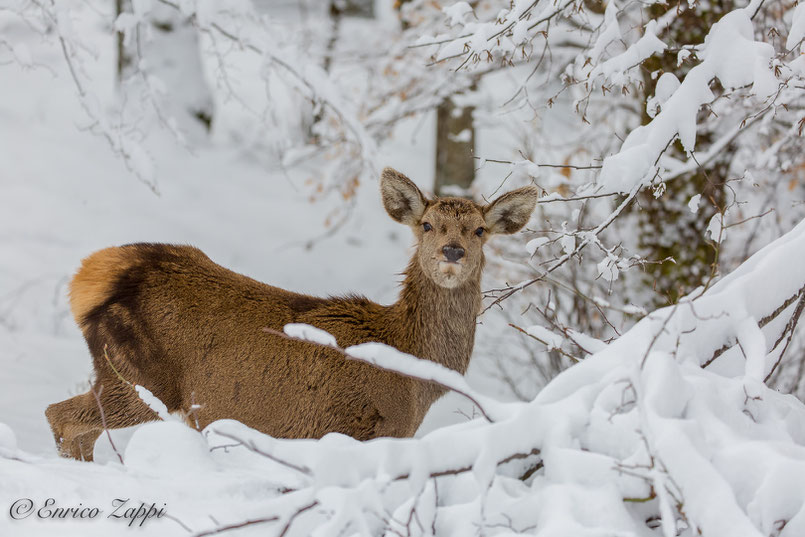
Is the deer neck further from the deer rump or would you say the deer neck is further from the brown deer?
the deer rump

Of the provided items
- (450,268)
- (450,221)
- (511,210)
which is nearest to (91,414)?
(450,268)

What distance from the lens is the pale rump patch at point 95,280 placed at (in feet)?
15.6

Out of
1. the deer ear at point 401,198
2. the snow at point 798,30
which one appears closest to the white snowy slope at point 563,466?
the snow at point 798,30

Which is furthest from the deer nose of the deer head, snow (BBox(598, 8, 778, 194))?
snow (BBox(598, 8, 778, 194))

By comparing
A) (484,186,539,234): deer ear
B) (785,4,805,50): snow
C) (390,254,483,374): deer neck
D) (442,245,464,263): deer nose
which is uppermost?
(785,4,805,50): snow

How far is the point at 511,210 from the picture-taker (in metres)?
5.19

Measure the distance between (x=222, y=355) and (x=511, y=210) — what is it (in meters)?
1.91

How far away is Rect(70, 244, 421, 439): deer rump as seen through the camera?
15.4 ft

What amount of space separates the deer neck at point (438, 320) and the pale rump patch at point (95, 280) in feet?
5.25

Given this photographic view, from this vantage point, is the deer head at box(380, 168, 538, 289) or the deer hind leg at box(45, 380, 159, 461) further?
the deer head at box(380, 168, 538, 289)

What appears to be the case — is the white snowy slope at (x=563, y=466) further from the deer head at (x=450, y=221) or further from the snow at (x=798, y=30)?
the deer head at (x=450, y=221)

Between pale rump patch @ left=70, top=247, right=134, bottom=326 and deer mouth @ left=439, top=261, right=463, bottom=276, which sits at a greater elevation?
deer mouth @ left=439, top=261, right=463, bottom=276

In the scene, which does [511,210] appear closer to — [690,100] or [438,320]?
[438,320]

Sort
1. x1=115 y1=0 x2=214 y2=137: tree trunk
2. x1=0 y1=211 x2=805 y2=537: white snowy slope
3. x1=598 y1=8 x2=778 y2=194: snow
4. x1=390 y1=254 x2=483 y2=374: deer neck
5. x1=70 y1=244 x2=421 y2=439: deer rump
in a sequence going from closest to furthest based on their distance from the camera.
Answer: x1=0 y1=211 x2=805 y2=537: white snowy slope → x1=598 y1=8 x2=778 y2=194: snow → x1=70 y1=244 x2=421 y2=439: deer rump → x1=390 y1=254 x2=483 y2=374: deer neck → x1=115 y1=0 x2=214 y2=137: tree trunk
